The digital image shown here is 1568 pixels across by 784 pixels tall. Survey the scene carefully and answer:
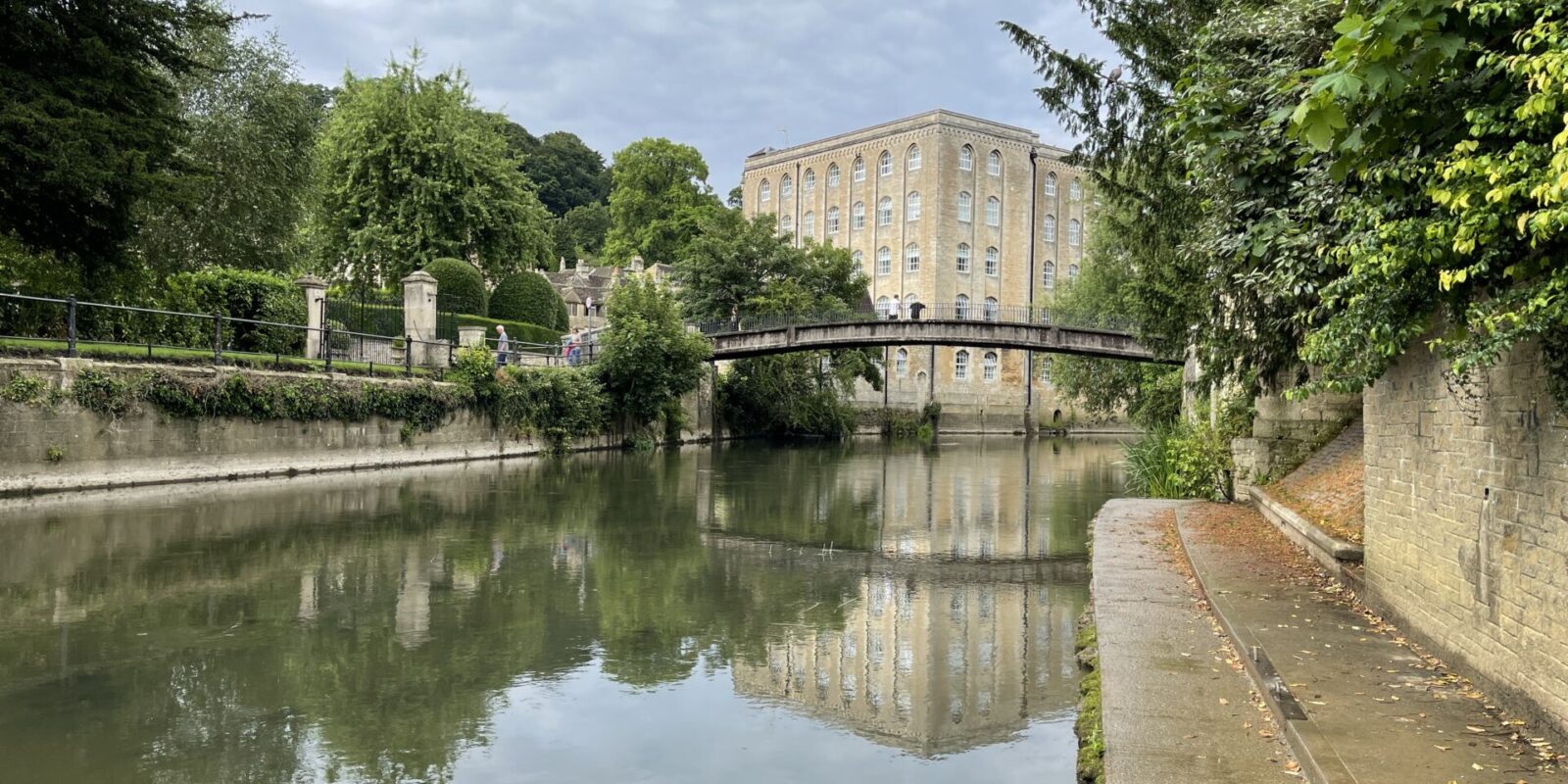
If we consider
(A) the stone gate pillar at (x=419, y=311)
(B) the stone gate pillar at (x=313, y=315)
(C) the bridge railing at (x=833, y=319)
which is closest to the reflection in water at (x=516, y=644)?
(B) the stone gate pillar at (x=313, y=315)

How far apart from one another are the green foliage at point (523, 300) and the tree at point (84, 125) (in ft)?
62.9

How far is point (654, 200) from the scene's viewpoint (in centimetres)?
7131

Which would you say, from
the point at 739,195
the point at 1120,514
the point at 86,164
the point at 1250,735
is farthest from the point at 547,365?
the point at 739,195

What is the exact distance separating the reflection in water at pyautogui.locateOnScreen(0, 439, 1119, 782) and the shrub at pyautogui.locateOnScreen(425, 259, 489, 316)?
15973 millimetres

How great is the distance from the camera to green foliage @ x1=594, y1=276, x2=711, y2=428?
34.9 m

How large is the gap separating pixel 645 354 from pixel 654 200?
38.3m

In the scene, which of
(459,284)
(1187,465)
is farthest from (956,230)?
(1187,465)

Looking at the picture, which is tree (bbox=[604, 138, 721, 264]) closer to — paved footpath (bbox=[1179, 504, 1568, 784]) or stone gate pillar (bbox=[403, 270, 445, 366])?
stone gate pillar (bbox=[403, 270, 445, 366])

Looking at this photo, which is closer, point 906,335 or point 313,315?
point 313,315

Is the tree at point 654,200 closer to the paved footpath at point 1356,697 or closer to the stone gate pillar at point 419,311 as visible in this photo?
the stone gate pillar at point 419,311

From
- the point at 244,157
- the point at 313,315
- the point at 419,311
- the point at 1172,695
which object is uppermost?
the point at 244,157

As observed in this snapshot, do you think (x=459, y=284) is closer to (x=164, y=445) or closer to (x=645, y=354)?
(x=645, y=354)

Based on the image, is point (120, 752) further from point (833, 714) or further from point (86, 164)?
point (86, 164)

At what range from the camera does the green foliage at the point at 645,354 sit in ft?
114
